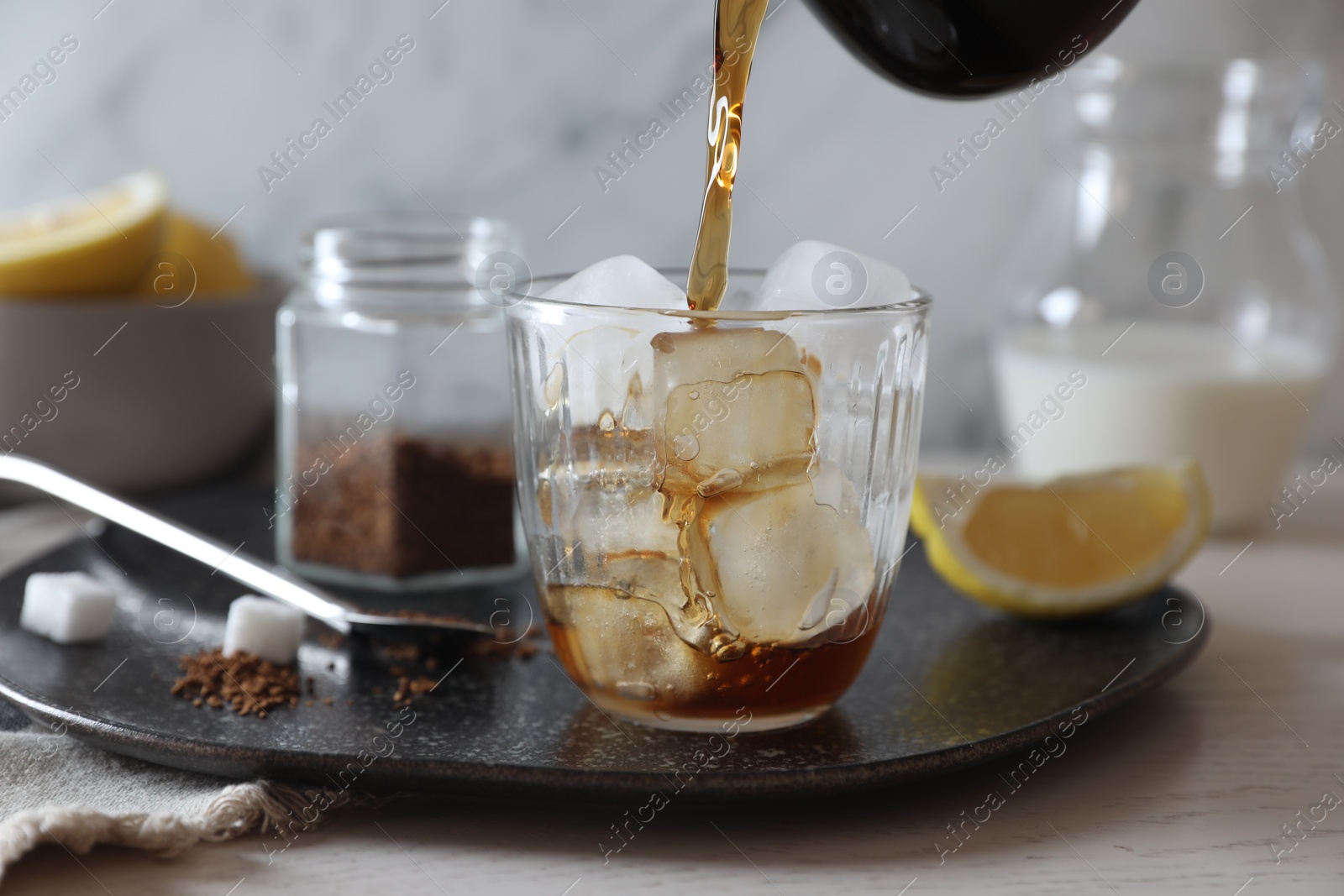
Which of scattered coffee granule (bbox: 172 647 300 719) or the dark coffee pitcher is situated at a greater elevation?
the dark coffee pitcher

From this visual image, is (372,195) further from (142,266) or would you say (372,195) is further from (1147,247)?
(1147,247)

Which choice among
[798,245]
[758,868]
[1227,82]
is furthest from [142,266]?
[1227,82]

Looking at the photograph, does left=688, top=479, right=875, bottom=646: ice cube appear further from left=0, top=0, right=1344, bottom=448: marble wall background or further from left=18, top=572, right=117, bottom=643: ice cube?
left=0, top=0, right=1344, bottom=448: marble wall background

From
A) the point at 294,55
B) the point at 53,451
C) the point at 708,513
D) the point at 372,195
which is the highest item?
the point at 294,55

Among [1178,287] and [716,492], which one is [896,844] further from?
[1178,287]

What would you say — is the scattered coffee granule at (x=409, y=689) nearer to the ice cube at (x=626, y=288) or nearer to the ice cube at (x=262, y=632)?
the ice cube at (x=262, y=632)

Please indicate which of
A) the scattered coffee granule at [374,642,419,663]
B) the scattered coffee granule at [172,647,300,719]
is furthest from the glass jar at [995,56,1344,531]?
the scattered coffee granule at [172,647,300,719]
